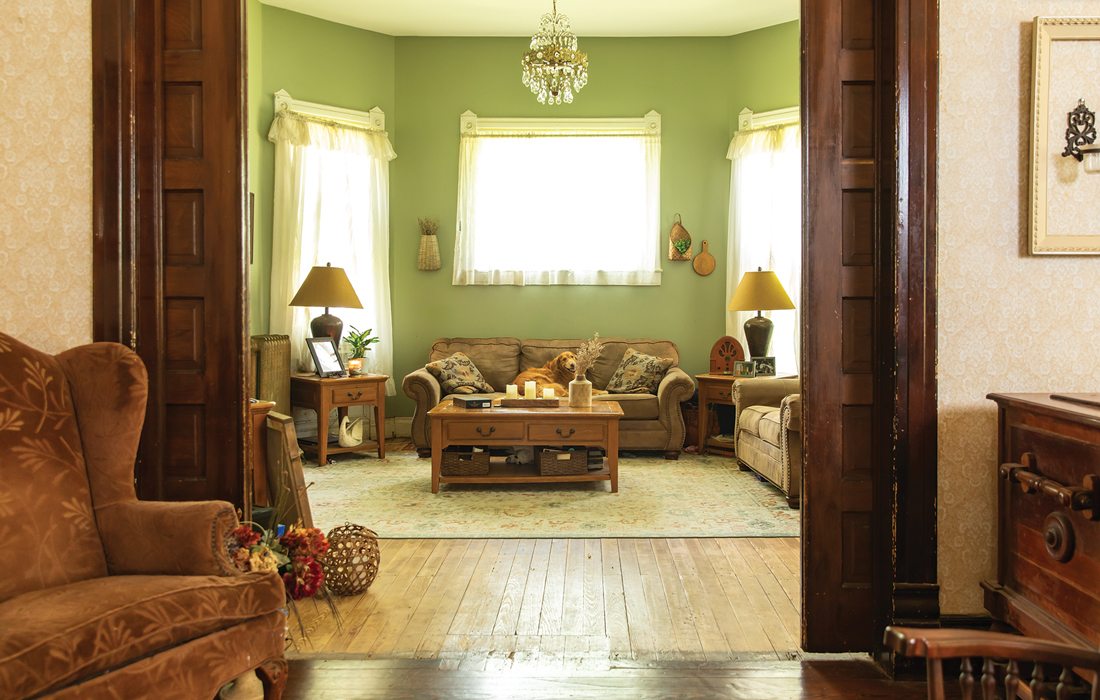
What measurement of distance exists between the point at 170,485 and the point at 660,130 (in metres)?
5.67

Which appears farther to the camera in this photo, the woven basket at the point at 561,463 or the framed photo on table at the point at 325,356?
the framed photo on table at the point at 325,356

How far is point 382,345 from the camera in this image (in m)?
7.34

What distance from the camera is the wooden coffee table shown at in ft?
17.1

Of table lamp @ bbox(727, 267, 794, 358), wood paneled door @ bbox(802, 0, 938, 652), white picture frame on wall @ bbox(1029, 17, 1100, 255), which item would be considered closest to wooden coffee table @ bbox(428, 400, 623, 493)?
table lamp @ bbox(727, 267, 794, 358)

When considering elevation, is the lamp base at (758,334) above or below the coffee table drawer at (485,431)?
above

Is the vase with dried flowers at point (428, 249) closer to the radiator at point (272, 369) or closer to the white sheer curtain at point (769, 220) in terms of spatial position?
the radiator at point (272, 369)

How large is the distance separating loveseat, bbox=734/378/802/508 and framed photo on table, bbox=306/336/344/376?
294 cm

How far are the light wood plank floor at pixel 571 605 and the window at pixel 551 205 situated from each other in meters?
3.72

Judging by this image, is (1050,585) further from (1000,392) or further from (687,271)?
(687,271)

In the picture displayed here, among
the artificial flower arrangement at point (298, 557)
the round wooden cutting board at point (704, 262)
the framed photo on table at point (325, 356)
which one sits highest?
the round wooden cutting board at point (704, 262)

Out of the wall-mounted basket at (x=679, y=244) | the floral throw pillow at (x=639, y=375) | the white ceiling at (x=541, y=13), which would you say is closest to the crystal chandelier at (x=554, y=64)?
the white ceiling at (x=541, y=13)

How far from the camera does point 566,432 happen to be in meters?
5.26

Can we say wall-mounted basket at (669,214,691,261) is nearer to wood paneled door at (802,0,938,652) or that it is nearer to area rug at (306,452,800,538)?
area rug at (306,452,800,538)

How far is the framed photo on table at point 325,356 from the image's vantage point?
635 centimetres
